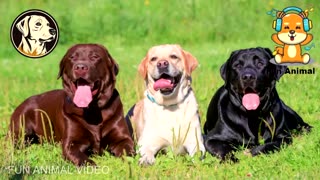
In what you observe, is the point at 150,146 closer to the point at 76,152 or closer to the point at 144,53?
the point at 76,152

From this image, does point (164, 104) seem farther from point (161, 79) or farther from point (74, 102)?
point (74, 102)

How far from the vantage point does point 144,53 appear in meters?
14.1

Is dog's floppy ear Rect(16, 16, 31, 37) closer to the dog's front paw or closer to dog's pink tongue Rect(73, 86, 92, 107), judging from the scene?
dog's pink tongue Rect(73, 86, 92, 107)

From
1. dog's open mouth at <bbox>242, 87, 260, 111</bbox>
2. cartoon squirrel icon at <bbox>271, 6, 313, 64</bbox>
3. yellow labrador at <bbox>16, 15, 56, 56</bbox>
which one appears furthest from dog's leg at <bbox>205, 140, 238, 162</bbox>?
yellow labrador at <bbox>16, 15, 56, 56</bbox>

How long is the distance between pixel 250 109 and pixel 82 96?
1.60m

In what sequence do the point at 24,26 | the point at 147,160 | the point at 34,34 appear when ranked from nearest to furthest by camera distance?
the point at 147,160, the point at 34,34, the point at 24,26

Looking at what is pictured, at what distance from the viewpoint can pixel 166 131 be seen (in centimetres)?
755

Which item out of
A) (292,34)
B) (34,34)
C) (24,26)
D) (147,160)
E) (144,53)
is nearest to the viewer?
(147,160)

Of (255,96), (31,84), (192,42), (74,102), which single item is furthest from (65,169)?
(192,42)

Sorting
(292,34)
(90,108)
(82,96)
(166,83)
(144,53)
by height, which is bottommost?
(144,53)

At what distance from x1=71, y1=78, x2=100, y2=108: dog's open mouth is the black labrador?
47.8 inches

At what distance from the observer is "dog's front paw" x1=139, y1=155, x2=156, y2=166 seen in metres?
7.17

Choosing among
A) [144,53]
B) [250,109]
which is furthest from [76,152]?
[144,53]

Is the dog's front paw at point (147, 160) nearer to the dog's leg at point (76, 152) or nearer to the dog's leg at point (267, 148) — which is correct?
the dog's leg at point (76, 152)
